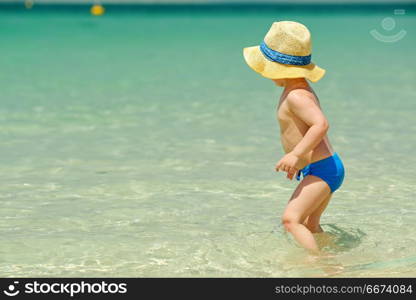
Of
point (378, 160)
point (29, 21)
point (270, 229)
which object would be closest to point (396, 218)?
point (270, 229)

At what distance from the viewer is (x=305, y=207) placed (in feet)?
13.5

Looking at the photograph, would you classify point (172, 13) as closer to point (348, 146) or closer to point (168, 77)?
point (168, 77)

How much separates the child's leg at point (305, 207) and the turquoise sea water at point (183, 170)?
10 cm

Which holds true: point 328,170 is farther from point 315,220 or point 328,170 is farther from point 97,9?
point 97,9

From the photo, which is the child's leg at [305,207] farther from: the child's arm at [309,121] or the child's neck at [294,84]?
the child's neck at [294,84]

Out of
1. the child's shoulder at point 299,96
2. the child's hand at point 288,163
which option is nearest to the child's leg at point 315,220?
the child's hand at point 288,163

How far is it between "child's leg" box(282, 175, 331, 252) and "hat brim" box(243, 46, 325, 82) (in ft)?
1.68

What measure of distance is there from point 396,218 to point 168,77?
6733 millimetres

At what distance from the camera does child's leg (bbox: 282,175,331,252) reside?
406cm

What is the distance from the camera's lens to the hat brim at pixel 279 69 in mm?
4090

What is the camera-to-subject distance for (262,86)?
10547 millimetres

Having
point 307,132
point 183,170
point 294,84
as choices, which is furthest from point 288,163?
point 183,170

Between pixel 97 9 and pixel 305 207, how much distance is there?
83.6 ft

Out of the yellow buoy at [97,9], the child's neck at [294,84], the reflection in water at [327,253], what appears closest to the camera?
the reflection in water at [327,253]
